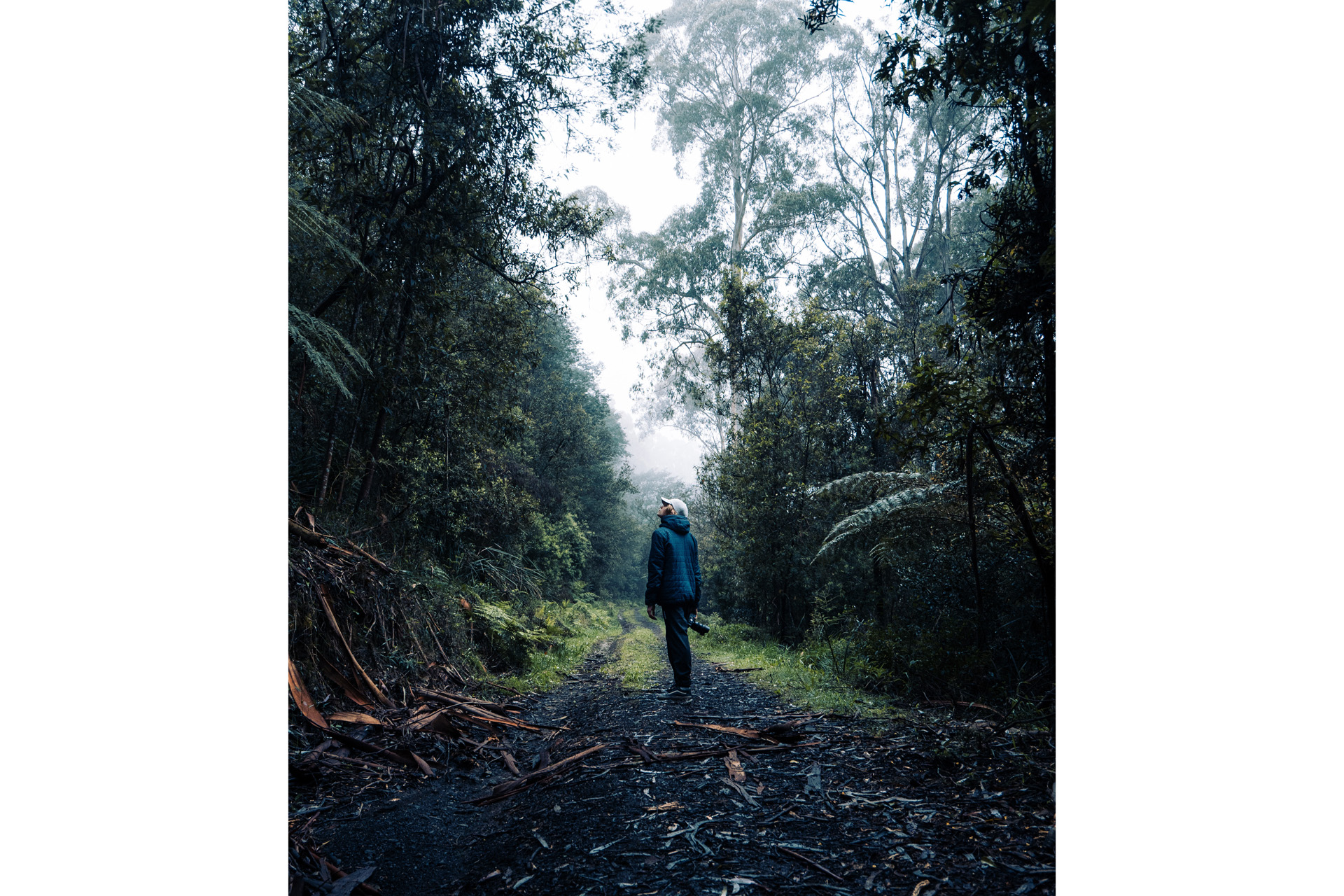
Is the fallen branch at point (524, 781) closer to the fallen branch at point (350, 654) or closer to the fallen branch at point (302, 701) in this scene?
the fallen branch at point (302, 701)

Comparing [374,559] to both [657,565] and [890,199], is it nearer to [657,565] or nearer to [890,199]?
[657,565]

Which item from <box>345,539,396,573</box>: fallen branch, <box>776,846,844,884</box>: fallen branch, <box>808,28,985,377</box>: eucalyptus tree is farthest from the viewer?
<box>808,28,985,377</box>: eucalyptus tree

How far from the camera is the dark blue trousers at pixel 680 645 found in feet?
16.2

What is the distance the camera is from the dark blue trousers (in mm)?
4934

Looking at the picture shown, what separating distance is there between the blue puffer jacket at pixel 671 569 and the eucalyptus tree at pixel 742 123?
3880 mm

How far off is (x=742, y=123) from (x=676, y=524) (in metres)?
4.36

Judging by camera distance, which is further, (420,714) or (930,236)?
(930,236)

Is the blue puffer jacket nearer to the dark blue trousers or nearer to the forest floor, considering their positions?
the dark blue trousers

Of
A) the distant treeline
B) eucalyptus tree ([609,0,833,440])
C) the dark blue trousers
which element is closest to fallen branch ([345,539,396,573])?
the distant treeline

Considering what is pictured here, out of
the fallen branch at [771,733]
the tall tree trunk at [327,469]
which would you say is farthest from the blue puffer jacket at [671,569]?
the tall tree trunk at [327,469]
